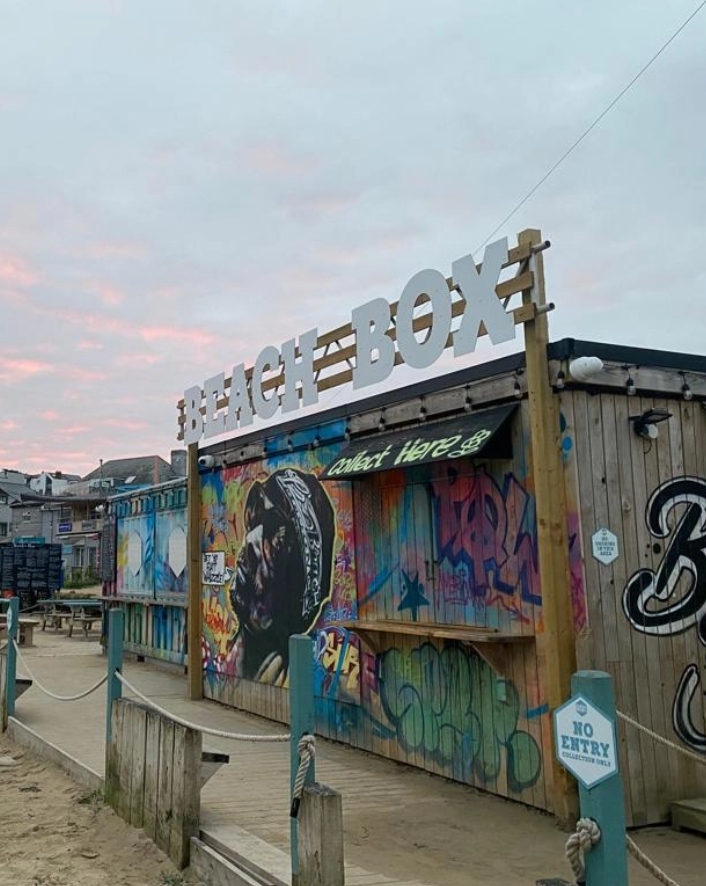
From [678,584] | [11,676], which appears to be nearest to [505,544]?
[678,584]

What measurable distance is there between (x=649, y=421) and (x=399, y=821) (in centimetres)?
310

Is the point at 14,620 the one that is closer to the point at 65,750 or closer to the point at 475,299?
the point at 65,750

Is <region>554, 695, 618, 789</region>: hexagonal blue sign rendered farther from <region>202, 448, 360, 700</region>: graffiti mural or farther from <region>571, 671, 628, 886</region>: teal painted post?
<region>202, 448, 360, 700</region>: graffiti mural

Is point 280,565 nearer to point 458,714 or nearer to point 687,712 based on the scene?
point 458,714

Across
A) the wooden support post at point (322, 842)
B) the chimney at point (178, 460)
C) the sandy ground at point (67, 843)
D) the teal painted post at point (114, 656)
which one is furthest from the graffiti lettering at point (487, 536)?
the chimney at point (178, 460)

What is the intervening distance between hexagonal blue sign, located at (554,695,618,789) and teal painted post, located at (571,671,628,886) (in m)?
0.02

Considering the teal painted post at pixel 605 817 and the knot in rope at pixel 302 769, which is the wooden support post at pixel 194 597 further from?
the teal painted post at pixel 605 817

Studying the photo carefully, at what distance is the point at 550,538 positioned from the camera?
569 cm

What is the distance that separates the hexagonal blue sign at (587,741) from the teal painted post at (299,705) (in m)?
1.68

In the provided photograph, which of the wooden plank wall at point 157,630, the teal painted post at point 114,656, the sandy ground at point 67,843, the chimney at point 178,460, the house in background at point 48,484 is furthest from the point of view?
the house in background at point 48,484

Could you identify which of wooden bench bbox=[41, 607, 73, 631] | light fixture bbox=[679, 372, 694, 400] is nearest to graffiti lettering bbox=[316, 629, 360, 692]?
light fixture bbox=[679, 372, 694, 400]

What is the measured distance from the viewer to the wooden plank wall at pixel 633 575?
567 centimetres

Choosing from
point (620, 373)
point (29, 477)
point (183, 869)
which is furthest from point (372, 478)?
point (29, 477)

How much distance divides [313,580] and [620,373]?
3.81 metres
